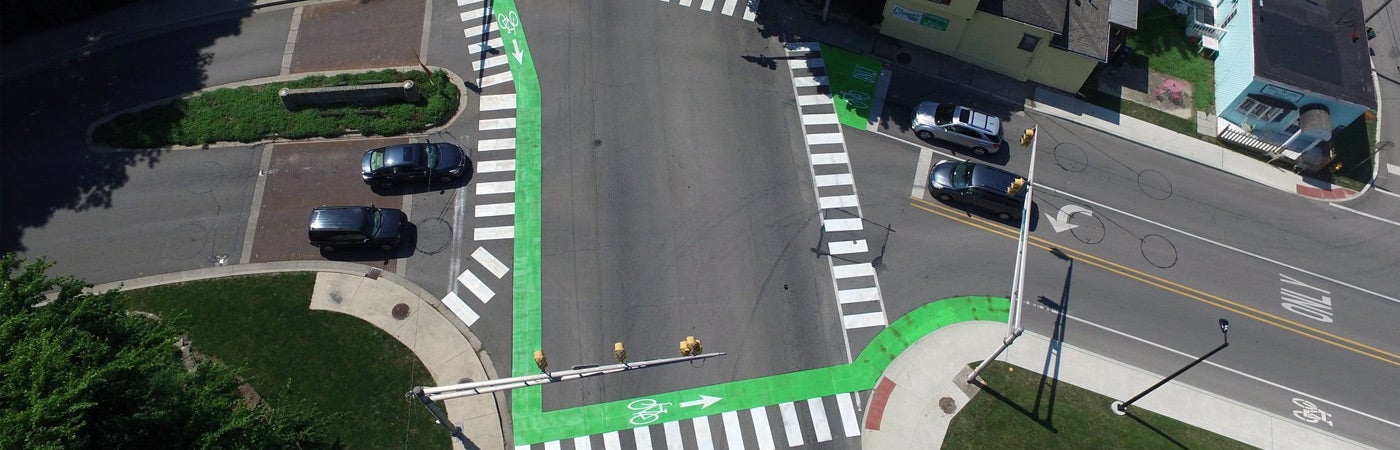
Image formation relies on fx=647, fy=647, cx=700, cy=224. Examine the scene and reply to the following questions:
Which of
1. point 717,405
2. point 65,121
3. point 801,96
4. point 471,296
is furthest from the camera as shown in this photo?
point 801,96

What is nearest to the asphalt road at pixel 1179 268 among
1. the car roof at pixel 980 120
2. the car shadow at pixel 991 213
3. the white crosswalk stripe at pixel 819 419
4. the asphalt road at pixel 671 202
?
the car shadow at pixel 991 213

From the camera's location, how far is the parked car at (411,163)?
31094mm

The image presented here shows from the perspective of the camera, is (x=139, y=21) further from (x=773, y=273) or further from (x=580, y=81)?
(x=773, y=273)

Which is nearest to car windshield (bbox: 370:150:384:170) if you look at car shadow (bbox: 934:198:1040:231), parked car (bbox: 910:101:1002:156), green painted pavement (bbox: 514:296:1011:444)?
green painted pavement (bbox: 514:296:1011:444)

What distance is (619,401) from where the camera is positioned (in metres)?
27.3

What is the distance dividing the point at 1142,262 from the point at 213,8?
51.9 meters

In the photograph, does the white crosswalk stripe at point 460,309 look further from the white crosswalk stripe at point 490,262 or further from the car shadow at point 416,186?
the car shadow at point 416,186

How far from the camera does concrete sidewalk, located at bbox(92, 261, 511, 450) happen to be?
26828mm

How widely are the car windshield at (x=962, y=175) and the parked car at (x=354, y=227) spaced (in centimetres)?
2673

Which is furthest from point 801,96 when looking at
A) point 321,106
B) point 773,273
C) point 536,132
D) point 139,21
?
point 139,21

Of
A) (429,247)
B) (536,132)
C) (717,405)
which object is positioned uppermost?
(536,132)

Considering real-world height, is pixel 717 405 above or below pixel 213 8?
below

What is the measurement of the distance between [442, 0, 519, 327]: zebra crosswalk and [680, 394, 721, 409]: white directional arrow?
1011 cm

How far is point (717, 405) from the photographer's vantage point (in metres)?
27.3
